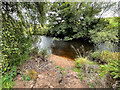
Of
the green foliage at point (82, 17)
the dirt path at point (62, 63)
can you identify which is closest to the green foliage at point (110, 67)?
the dirt path at point (62, 63)

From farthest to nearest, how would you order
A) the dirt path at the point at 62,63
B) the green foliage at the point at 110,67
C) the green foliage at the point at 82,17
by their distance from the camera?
1. the green foliage at the point at 82,17
2. the dirt path at the point at 62,63
3. the green foliage at the point at 110,67

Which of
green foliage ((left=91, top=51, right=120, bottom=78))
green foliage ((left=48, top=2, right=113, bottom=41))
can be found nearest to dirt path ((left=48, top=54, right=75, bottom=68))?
green foliage ((left=91, top=51, right=120, bottom=78))

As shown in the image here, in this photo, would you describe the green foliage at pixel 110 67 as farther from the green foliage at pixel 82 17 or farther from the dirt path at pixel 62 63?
the green foliage at pixel 82 17

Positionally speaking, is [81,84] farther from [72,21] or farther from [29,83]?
[72,21]

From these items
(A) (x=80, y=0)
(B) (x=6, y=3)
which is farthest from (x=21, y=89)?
(A) (x=80, y=0)

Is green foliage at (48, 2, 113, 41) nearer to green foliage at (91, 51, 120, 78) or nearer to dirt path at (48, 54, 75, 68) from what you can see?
green foliage at (91, 51, 120, 78)

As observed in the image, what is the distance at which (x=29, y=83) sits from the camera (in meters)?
1.60

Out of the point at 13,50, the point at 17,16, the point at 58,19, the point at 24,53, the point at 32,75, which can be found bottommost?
the point at 32,75

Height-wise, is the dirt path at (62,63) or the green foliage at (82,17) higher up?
the green foliage at (82,17)

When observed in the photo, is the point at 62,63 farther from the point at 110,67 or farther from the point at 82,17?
the point at 82,17

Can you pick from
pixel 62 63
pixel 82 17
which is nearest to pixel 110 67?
pixel 62 63

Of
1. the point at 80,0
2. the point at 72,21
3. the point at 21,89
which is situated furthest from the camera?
the point at 72,21

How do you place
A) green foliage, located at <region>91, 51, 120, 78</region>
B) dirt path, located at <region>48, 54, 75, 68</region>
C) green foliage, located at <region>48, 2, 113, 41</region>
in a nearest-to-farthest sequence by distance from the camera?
green foliage, located at <region>91, 51, 120, 78</region>, dirt path, located at <region>48, 54, 75, 68</region>, green foliage, located at <region>48, 2, 113, 41</region>

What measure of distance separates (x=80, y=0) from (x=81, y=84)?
7.76 m
